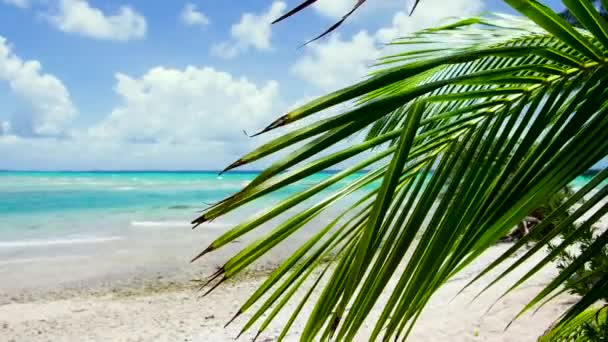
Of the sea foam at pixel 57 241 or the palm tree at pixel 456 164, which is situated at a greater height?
the palm tree at pixel 456 164

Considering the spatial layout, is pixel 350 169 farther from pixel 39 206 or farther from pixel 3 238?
→ pixel 39 206

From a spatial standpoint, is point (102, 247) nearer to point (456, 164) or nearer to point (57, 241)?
point (57, 241)

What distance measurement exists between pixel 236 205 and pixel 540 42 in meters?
1.09

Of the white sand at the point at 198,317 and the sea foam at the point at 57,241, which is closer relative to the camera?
the white sand at the point at 198,317

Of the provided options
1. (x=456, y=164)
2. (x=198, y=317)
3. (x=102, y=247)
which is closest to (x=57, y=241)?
(x=102, y=247)

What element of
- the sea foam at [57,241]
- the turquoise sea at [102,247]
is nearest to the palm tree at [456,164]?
the turquoise sea at [102,247]

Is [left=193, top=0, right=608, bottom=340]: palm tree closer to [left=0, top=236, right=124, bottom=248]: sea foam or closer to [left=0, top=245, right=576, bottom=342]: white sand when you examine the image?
[left=0, top=245, right=576, bottom=342]: white sand

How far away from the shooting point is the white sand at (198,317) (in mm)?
5027

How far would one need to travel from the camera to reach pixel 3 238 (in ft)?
57.6

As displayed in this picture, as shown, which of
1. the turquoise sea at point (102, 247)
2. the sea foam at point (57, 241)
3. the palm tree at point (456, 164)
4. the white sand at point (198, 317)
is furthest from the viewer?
the sea foam at point (57, 241)

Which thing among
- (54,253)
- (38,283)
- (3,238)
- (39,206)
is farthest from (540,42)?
(39,206)

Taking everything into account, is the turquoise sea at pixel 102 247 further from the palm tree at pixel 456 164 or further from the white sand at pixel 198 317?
the palm tree at pixel 456 164

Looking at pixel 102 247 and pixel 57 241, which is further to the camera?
pixel 57 241

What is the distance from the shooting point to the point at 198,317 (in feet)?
26.2
